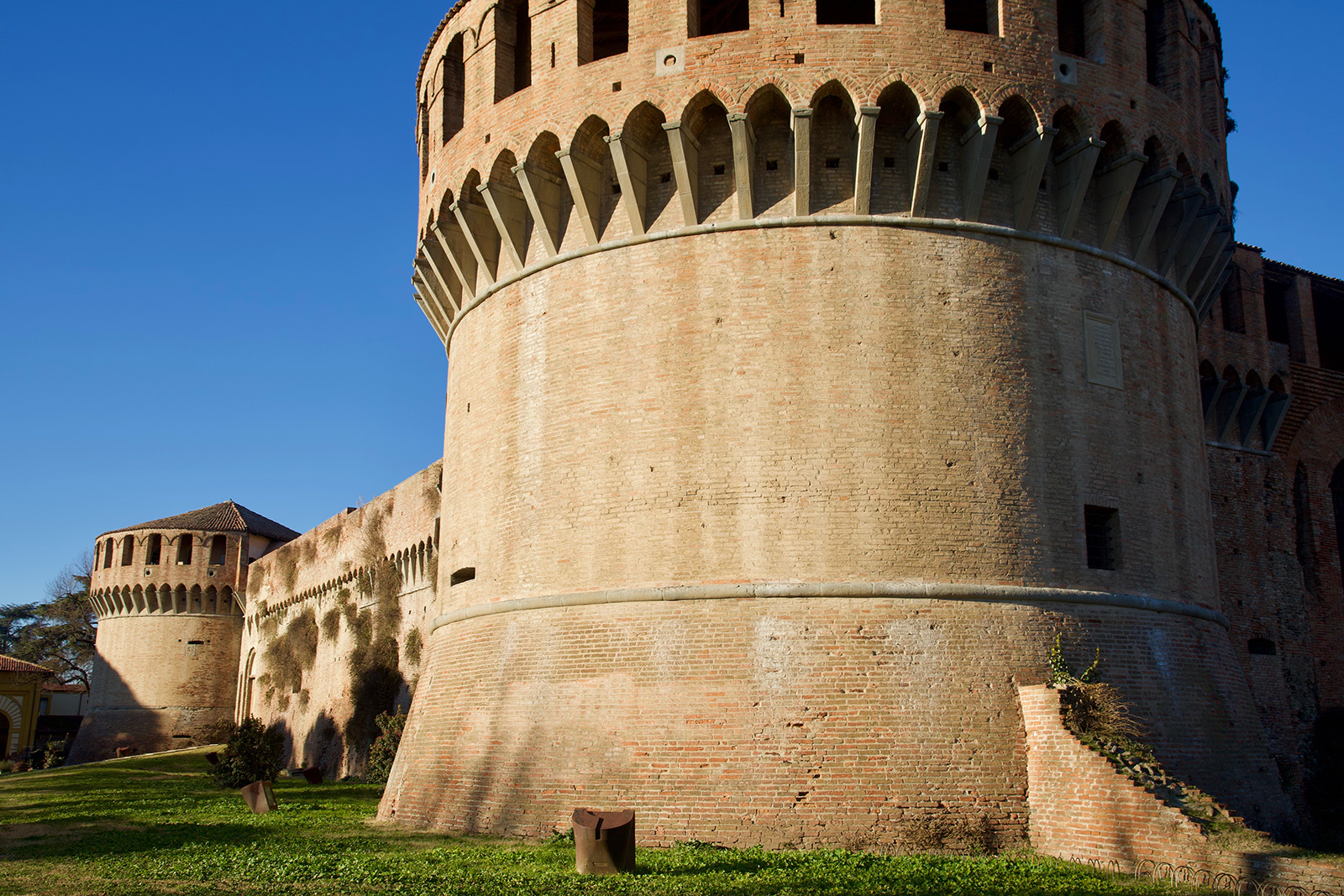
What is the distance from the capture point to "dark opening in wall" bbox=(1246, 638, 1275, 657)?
18.1 meters

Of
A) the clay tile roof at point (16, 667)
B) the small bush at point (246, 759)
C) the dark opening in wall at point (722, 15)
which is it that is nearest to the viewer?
the dark opening in wall at point (722, 15)

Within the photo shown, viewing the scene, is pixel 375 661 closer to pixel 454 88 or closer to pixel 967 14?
pixel 454 88

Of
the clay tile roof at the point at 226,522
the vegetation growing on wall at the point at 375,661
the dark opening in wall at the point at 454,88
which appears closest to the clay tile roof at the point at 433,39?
the dark opening in wall at the point at 454,88

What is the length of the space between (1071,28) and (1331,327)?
1089cm

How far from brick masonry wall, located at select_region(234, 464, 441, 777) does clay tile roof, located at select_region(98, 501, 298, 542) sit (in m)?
3.95

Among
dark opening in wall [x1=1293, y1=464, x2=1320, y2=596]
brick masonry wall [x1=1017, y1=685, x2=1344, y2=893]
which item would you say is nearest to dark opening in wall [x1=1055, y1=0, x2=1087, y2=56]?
brick masonry wall [x1=1017, y1=685, x2=1344, y2=893]

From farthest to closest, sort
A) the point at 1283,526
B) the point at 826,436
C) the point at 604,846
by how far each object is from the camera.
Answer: the point at 1283,526
the point at 826,436
the point at 604,846

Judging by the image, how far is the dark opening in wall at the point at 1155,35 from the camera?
15.3m

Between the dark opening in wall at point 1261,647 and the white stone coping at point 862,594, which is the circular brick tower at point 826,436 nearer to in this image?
the white stone coping at point 862,594

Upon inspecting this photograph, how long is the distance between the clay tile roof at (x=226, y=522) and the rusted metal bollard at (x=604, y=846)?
32475 millimetres

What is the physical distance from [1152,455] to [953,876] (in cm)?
647

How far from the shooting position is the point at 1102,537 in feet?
43.5

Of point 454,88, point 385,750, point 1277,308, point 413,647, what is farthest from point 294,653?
point 1277,308

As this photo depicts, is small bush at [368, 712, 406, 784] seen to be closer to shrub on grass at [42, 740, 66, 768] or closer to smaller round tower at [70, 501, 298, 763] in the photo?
smaller round tower at [70, 501, 298, 763]
